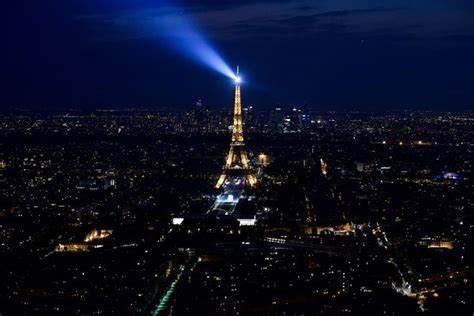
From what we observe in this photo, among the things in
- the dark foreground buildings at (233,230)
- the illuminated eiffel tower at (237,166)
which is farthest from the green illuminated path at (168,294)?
the illuminated eiffel tower at (237,166)

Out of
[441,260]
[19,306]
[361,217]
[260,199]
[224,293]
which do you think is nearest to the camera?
[19,306]

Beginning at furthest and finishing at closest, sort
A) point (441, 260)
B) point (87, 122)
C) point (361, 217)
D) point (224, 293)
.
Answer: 1. point (87, 122)
2. point (361, 217)
3. point (441, 260)
4. point (224, 293)

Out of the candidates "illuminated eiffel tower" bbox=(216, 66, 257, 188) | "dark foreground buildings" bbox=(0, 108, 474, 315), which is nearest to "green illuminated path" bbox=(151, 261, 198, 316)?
"dark foreground buildings" bbox=(0, 108, 474, 315)

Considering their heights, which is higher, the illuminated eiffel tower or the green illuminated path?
the illuminated eiffel tower

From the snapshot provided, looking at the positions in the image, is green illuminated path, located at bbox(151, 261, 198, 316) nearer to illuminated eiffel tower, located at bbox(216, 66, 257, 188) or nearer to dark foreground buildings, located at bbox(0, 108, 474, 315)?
dark foreground buildings, located at bbox(0, 108, 474, 315)

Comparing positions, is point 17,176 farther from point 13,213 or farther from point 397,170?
point 397,170

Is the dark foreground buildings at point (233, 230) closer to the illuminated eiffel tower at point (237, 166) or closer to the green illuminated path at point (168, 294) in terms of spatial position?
the green illuminated path at point (168, 294)

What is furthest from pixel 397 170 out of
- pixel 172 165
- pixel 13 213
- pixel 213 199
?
pixel 13 213
